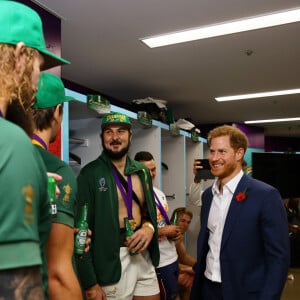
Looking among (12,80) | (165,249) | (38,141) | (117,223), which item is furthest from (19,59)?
(165,249)

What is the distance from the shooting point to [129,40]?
3.56 metres

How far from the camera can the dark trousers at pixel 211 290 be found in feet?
7.05

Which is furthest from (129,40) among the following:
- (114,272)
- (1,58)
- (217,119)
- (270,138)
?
(270,138)

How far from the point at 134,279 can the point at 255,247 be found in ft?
3.05

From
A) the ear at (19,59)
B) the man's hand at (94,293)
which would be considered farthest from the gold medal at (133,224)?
the ear at (19,59)

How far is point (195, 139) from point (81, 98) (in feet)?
11.0

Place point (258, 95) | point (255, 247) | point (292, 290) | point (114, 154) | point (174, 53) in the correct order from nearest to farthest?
point (255, 247)
point (114, 154)
point (174, 53)
point (292, 290)
point (258, 95)

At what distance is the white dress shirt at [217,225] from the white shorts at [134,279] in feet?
1.77

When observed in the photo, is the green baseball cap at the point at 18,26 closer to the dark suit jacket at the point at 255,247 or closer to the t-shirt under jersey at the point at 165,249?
the dark suit jacket at the point at 255,247

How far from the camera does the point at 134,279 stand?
2.50 meters

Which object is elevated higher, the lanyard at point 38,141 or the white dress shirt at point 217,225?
the lanyard at point 38,141

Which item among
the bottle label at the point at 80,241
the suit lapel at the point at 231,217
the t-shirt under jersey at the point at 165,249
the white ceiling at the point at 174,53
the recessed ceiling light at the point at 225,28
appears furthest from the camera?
the t-shirt under jersey at the point at 165,249

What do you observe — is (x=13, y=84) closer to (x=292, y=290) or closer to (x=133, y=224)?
(x=133, y=224)

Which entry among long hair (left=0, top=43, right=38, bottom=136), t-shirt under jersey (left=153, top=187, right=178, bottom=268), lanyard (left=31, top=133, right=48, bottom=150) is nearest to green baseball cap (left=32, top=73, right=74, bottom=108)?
lanyard (left=31, top=133, right=48, bottom=150)
